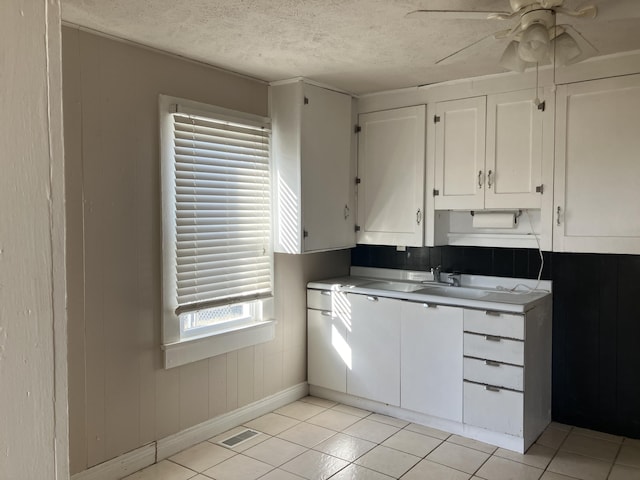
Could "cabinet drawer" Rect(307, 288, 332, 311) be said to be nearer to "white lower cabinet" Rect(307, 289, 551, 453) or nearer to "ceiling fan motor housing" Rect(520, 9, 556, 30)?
"white lower cabinet" Rect(307, 289, 551, 453)

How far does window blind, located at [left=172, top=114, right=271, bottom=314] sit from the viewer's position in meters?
3.18

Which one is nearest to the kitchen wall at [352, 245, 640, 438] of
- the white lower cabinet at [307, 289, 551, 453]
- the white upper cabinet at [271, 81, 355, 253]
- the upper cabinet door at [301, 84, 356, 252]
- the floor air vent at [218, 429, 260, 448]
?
the white lower cabinet at [307, 289, 551, 453]

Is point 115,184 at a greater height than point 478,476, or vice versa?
point 115,184

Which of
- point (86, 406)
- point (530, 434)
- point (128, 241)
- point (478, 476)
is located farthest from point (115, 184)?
point (530, 434)

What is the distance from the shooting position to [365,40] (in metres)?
2.88

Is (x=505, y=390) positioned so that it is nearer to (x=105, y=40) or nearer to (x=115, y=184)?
(x=115, y=184)

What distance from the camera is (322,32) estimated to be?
275 cm

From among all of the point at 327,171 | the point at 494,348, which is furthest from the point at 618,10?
the point at 327,171

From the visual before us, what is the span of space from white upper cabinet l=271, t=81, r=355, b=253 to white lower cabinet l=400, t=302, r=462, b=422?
2.86 feet

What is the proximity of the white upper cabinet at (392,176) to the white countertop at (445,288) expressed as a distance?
0.37m

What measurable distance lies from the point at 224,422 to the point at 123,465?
749 mm

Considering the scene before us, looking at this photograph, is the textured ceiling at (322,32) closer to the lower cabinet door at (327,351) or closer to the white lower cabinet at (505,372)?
the white lower cabinet at (505,372)

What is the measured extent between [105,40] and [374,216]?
2263 millimetres

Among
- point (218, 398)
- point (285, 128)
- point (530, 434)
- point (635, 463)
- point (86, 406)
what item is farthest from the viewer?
point (285, 128)
